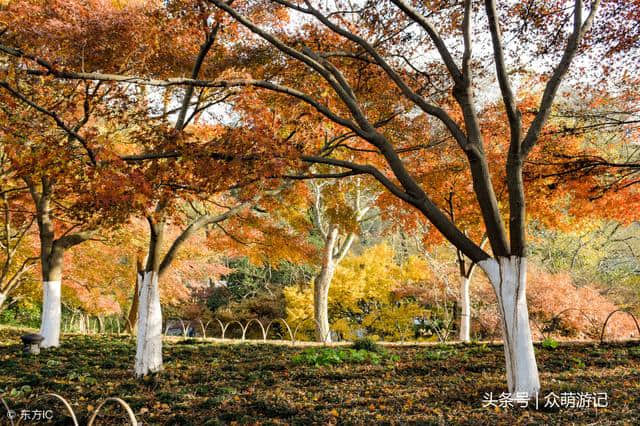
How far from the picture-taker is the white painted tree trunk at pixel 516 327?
480 cm

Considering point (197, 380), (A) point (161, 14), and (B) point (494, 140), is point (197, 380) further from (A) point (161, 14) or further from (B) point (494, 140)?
(B) point (494, 140)

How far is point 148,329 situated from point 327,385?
8.94 ft

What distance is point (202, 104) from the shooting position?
805cm

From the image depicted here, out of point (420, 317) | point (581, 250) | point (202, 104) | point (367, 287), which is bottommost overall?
point (420, 317)

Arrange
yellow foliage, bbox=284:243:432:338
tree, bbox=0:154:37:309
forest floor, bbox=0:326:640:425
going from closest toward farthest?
forest floor, bbox=0:326:640:425 < tree, bbox=0:154:37:309 < yellow foliage, bbox=284:243:432:338

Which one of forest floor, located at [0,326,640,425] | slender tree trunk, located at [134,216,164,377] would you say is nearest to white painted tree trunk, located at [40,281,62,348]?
forest floor, located at [0,326,640,425]

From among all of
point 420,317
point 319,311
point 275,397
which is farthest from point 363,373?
point 420,317

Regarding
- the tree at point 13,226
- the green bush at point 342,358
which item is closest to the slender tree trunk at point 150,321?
the green bush at point 342,358

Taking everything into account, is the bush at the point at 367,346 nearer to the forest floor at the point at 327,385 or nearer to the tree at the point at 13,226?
the forest floor at the point at 327,385

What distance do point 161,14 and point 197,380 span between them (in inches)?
201

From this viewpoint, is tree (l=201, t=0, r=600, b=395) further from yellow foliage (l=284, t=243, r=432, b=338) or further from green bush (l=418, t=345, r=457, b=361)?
yellow foliage (l=284, t=243, r=432, b=338)

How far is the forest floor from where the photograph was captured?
464cm

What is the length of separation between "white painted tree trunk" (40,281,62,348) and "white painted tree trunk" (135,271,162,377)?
3.73 meters

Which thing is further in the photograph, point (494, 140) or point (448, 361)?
point (494, 140)
